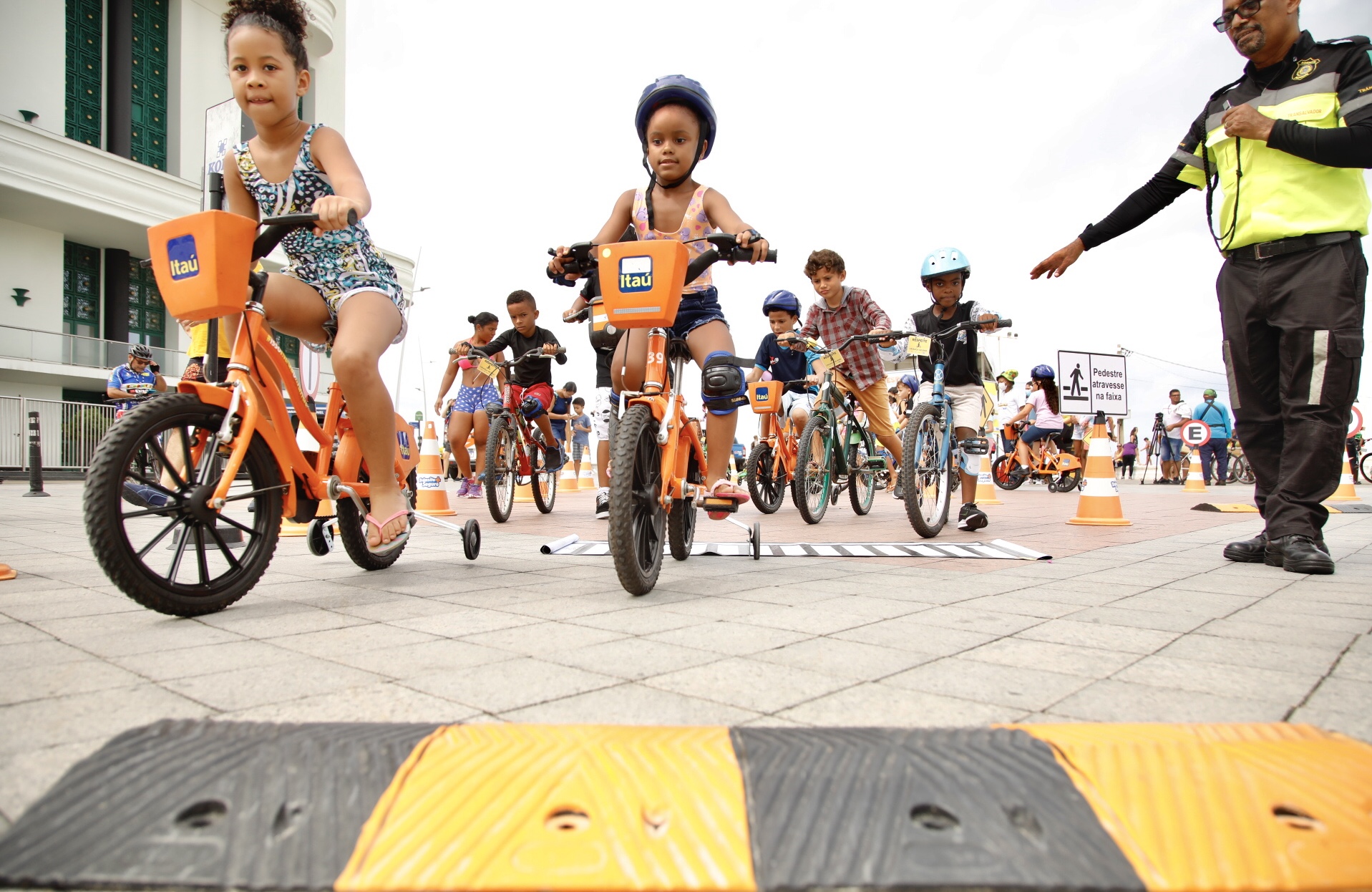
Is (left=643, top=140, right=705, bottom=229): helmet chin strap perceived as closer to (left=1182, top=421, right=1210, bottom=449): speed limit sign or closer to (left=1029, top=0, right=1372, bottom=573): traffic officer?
(left=1029, top=0, right=1372, bottom=573): traffic officer

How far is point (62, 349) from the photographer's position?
2139 cm

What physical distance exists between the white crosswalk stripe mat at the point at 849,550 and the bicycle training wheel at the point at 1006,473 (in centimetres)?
1079

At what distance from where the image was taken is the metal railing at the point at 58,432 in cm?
1688

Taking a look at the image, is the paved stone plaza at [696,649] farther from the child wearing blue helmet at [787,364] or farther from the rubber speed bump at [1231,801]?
the child wearing blue helmet at [787,364]

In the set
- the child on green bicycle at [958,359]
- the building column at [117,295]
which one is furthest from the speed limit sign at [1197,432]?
the building column at [117,295]

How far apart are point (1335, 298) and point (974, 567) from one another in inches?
74.2

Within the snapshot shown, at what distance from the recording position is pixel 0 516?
6.57 metres

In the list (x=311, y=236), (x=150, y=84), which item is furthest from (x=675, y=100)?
(x=150, y=84)

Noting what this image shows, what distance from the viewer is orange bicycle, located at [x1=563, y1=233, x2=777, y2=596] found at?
271cm

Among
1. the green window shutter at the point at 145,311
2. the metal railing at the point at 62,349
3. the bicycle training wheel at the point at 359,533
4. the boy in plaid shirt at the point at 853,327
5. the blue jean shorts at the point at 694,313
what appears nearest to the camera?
the bicycle training wheel at the point at 359,533

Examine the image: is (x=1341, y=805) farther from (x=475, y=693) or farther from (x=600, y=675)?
(x=475, y=693)

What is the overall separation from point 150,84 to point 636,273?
2840 centimetres

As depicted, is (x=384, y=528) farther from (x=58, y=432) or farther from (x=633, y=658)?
(x=58, y=432)

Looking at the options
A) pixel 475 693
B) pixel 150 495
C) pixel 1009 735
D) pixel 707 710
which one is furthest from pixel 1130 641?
pixel 150 495
